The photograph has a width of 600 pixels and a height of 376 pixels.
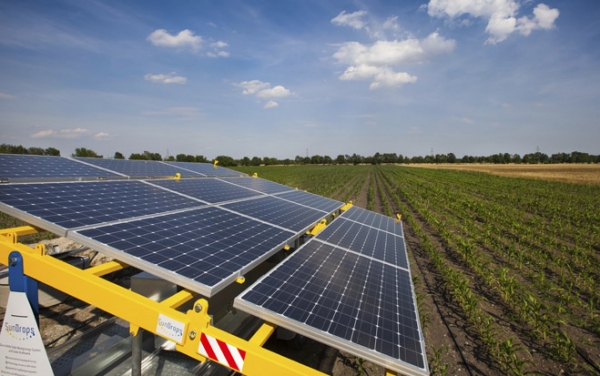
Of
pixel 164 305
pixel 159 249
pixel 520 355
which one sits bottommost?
pixel 520 355

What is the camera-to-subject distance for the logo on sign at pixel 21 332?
3.24 m

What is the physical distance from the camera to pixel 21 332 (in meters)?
3.25

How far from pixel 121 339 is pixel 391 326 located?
15.0ft

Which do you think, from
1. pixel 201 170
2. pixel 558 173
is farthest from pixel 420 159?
pixel 201 170

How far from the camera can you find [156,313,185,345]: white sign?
2.75 metres

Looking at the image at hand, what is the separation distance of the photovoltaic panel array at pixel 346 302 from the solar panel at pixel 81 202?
99.6 inches

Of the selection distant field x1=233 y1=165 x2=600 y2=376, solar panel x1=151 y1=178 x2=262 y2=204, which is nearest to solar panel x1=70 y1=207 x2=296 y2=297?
solar panel x1=151 y1=178 x2=262 y2=204

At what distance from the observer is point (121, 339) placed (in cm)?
491

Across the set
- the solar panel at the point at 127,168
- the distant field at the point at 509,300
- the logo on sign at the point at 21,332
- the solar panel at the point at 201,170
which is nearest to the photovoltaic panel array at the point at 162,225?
the logo on sign at the point at 21,332

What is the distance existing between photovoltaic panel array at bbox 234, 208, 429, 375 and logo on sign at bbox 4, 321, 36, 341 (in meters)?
2.51

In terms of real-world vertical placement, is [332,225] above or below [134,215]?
below

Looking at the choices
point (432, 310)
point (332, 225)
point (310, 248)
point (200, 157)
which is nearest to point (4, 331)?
point (310, 248)

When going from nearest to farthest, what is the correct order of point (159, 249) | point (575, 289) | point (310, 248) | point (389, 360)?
point (389, 360), point (159, 249), point (310, 248), point (575, 289)

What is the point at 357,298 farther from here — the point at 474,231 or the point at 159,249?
the point at 474,231
